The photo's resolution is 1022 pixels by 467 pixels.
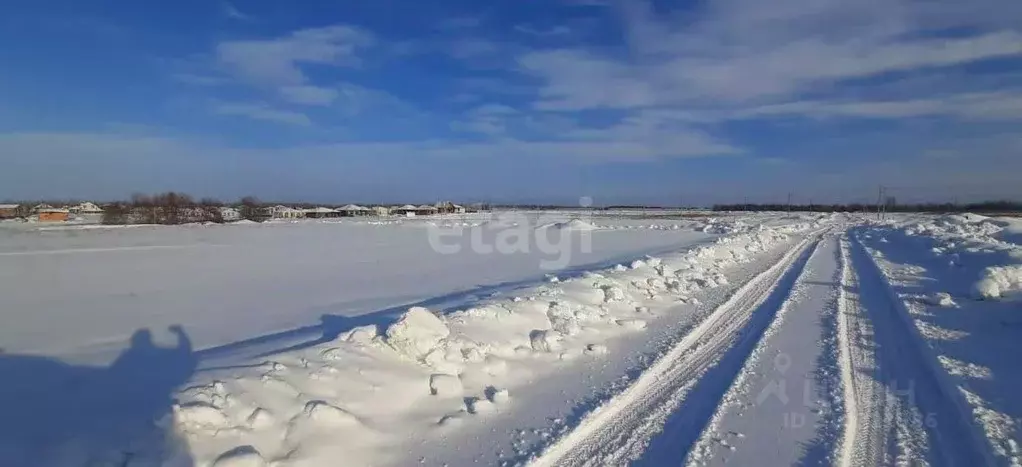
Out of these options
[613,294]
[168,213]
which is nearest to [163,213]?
[168,213]

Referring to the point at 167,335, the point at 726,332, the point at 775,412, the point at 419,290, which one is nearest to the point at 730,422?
the point at 775,412

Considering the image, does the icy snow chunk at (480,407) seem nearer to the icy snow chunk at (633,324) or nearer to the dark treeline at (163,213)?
the icy snow chunk at (633,324)

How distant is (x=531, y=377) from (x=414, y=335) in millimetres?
1630

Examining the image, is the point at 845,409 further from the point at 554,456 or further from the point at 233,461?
the point at 233,461

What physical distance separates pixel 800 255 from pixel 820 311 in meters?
13.6

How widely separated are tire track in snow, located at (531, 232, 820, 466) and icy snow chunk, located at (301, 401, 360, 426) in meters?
1.90

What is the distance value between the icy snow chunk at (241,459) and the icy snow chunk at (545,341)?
14.8ft

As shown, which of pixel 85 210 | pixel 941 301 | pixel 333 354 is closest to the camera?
pixel 333 354

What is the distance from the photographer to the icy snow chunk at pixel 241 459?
170 inches

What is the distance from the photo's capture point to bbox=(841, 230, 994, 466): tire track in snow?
15.3ft

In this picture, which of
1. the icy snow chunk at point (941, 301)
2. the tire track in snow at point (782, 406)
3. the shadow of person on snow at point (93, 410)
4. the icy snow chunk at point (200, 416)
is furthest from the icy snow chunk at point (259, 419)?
the icy snow chunk at point (941, 301)

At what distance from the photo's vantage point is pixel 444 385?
253 inches

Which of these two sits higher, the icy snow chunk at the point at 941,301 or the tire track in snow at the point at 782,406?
the icy snow chunk at the point at 941,301

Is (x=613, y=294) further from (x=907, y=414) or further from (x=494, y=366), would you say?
(x=907, y=414)
